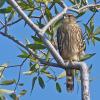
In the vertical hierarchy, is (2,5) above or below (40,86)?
above

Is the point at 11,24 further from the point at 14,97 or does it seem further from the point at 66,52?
the point at 66,52

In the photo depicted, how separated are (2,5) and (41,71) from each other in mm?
682

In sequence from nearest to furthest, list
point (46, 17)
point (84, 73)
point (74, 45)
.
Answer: point (84, 73) < point (46, 17) < point (74, 45)

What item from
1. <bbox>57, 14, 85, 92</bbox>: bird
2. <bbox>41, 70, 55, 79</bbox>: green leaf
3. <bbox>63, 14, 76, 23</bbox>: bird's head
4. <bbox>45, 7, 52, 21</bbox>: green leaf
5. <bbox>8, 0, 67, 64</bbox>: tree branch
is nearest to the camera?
<bbox>8, 0, 67, 64</bbox>: tree branch

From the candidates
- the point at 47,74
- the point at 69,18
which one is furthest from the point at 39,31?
the point at 69,18

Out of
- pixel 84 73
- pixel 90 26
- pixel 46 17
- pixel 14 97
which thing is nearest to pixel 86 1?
pixel 90 26

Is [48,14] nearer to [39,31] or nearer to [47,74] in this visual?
[47,74]

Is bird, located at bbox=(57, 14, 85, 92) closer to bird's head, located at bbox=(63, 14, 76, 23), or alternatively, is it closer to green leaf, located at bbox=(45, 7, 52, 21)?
bird's head, located at bbox=(63, 14, 76, 23)

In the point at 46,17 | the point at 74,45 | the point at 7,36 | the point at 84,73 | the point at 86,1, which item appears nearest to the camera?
the point at 84,73

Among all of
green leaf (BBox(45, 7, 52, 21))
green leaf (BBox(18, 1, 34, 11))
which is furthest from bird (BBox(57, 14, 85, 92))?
green leaf (BBox(45, 7, 52, 21))

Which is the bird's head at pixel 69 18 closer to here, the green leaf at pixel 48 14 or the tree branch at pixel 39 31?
the green leaf at pixel 48 14

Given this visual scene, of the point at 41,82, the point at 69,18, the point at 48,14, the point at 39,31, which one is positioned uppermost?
→ the point at 69,18

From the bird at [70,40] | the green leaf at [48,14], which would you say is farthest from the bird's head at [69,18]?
the green leaf at [48,14]

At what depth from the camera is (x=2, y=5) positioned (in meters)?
3.28
